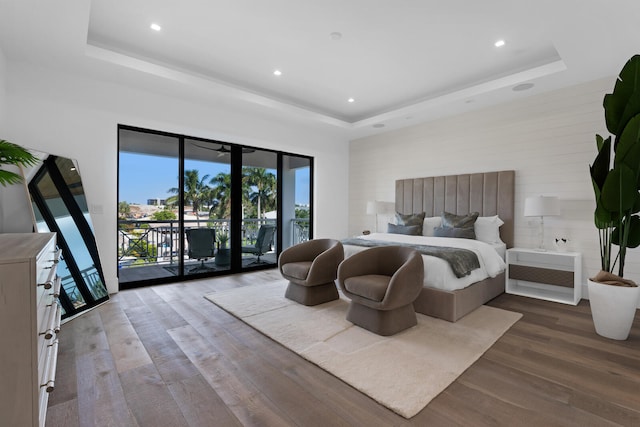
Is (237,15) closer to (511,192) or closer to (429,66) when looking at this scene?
(429,66)

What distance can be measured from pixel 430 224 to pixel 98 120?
16.7ft

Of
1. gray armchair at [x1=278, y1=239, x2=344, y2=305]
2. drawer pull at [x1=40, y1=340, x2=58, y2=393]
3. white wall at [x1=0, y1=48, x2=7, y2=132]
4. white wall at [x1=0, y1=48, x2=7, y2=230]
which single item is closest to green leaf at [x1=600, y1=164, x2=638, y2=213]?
gray armchair at [x1=278, y1=239, x2=344, y2=305]

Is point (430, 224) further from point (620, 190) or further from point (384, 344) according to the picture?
point (384, 344)

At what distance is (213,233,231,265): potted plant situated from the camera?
5.29 meters

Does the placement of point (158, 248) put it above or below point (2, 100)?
below

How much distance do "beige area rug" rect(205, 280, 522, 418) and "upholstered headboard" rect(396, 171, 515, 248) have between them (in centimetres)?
177

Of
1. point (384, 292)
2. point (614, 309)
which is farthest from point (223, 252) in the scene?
point (614, 309)

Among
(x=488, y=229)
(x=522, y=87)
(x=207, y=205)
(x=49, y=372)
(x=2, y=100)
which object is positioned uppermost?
(x=522, y=87)

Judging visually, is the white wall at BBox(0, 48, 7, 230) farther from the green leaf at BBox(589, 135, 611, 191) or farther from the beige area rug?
the green leaf at BBox(589, 135, 611, 191)

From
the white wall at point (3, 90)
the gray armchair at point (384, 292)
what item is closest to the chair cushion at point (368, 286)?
the gray armchair at point (384, 292)

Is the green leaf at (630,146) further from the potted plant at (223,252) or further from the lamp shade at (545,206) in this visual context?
the potted plant at (223,252)

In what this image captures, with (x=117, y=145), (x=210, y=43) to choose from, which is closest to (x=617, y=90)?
(x=210, y=43)

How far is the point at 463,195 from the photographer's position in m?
4.99

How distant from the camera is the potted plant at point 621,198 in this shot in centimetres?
256
